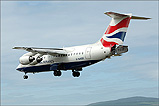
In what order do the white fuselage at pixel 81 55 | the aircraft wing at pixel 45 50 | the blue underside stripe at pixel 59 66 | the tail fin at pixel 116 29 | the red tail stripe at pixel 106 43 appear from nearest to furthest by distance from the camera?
the tail fin at pixel 116 29
the red tail stripe at pixel 106 43
the white fuselage at pixel 81 55
the blue underside stripe at pixel 59 66
the aircraft wing at pixel 45 50

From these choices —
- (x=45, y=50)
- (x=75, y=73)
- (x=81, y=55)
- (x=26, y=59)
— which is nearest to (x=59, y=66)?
(x=45, y=50)

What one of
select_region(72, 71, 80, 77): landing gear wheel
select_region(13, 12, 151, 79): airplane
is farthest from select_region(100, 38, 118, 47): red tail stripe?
select_region(72, 71, 80, 77): landing gear wheel

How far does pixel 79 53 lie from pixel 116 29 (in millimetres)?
5034

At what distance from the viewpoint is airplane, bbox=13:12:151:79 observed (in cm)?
3809

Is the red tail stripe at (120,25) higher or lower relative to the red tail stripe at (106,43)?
higher

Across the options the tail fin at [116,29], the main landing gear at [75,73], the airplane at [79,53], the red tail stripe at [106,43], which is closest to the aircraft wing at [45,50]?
the airplane at [79,53]

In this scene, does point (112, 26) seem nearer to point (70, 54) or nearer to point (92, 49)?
point (92, 49)

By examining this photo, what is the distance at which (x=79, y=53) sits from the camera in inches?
1596

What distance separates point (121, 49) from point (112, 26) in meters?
2.80

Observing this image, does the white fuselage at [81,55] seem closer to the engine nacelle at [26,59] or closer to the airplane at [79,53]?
the airplane at [79,53]

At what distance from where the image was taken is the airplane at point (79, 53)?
38.1 metres

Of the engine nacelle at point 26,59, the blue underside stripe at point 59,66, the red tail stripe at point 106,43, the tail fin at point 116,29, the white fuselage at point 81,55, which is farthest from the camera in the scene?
the engine nacelle at point 26,59

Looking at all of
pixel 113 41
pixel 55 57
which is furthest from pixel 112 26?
pixel 55 57

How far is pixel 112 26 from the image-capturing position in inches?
1528
